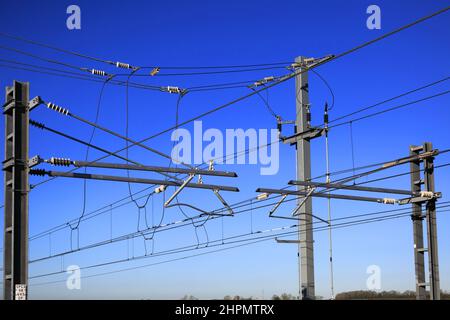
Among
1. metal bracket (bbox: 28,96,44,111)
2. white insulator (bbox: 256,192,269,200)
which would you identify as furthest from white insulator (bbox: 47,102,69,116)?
white insulator (bbox: 256,192,269,200)

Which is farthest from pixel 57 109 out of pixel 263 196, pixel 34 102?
pixel 263 196

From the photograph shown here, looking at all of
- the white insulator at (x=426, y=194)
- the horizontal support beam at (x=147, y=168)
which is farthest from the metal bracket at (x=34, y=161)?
the white insulator at (x=426, y=194)

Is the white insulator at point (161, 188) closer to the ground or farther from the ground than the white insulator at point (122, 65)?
closer to the ground

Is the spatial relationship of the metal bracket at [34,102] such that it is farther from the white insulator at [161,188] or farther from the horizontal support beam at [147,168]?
the white insulator at [161,188]

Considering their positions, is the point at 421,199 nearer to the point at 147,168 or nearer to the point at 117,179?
the point at 147,168

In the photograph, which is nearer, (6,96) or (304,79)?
(6,96)

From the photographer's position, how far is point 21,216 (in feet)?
64.2

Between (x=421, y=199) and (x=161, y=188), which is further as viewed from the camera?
(x=421, y=199)

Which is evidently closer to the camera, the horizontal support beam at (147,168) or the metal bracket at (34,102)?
the horizontal support beam at (147,168)
